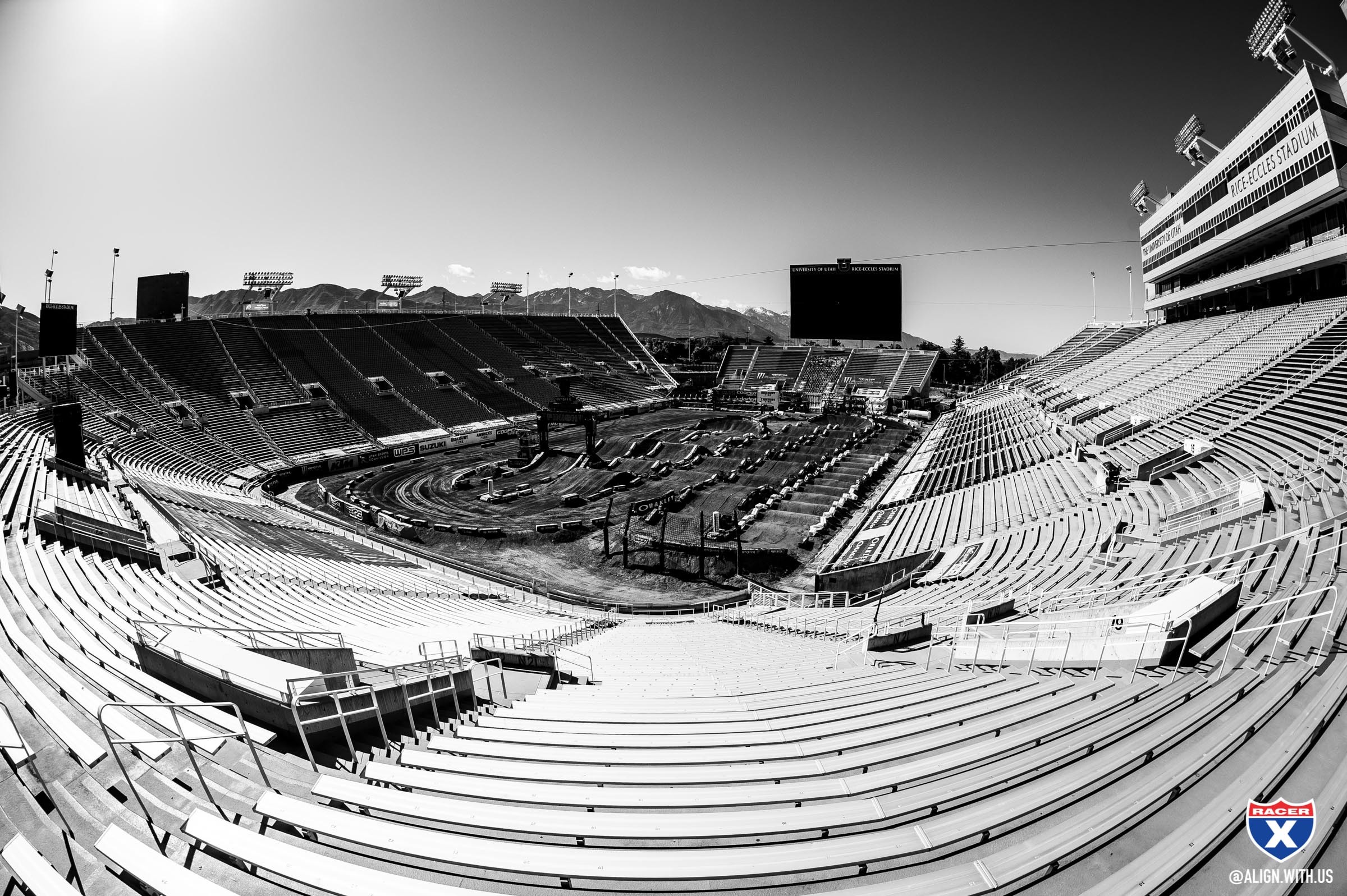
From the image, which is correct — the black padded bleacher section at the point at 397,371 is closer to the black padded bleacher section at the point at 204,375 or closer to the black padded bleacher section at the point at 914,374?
the black padded bleacher section at the point at 204,375

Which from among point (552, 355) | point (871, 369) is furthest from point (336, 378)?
point (871, 369)

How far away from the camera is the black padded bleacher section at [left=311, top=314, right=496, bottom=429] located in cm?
5369

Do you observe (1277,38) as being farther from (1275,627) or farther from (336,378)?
(336,378)

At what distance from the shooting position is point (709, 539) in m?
27.1

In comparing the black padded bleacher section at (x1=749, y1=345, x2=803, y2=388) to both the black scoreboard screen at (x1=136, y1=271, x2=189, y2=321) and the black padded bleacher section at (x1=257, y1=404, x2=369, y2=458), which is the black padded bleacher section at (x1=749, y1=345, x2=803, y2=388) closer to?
the black padded bleacher section at (x1=257, y1=404, x2=369, y2=458)

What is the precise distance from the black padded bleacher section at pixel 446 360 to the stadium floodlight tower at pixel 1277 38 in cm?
5437

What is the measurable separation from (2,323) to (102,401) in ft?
343

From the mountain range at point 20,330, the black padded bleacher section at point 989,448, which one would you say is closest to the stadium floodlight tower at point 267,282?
the mountain range at point 20,330

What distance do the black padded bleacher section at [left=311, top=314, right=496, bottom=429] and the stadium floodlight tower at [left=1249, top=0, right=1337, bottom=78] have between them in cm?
5475

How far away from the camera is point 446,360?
63000mm

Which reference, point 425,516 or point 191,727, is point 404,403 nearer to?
point 425,516

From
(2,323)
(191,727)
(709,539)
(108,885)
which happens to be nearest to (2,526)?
(191,727)

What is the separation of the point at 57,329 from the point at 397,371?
25444 mm

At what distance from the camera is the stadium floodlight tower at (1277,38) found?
27.5m
